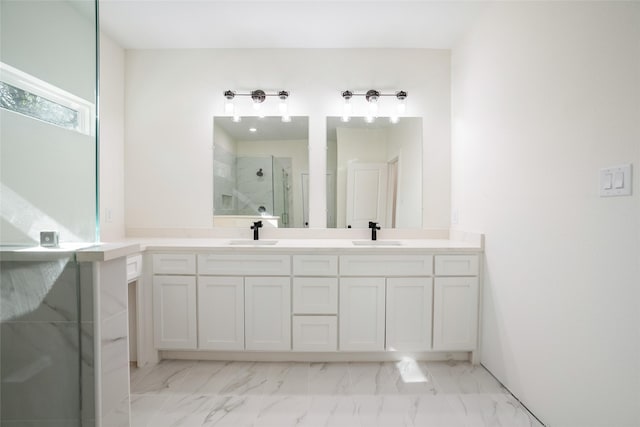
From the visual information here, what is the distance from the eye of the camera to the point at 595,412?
3.98ft

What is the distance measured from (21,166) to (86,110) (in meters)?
0.26

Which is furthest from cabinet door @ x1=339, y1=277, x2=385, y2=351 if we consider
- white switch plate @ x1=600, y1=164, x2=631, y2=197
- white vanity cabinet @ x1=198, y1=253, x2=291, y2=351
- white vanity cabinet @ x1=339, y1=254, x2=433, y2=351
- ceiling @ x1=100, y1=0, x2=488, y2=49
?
ceiling @ x1=100, y1=0, x2=488, y2=49

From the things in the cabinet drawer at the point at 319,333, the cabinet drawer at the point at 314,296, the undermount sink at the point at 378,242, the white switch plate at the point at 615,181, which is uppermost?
the white switch plate at the point at 615,181

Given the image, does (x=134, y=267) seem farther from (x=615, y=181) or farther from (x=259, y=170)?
(x=615, y=181)

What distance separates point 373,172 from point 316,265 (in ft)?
3.35

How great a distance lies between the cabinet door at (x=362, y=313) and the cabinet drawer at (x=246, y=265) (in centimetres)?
44

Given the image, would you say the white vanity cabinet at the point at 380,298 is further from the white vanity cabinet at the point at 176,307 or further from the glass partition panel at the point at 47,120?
the glass partition panel at the point at 47,120

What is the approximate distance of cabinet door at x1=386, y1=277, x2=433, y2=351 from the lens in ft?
6.61

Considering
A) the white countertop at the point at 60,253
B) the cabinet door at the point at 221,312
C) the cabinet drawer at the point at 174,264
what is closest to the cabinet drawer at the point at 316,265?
the cabinet door at the point at 221,312

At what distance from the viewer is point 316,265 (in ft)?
6.62

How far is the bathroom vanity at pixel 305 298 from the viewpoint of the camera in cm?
201

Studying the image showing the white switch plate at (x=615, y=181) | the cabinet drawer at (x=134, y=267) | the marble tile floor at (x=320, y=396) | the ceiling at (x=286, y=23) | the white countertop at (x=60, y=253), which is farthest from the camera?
the ceiling at (x=286, y=23)

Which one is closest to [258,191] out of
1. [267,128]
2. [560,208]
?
[267,128]

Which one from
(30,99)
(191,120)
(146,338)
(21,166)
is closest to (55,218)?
(21,166)
